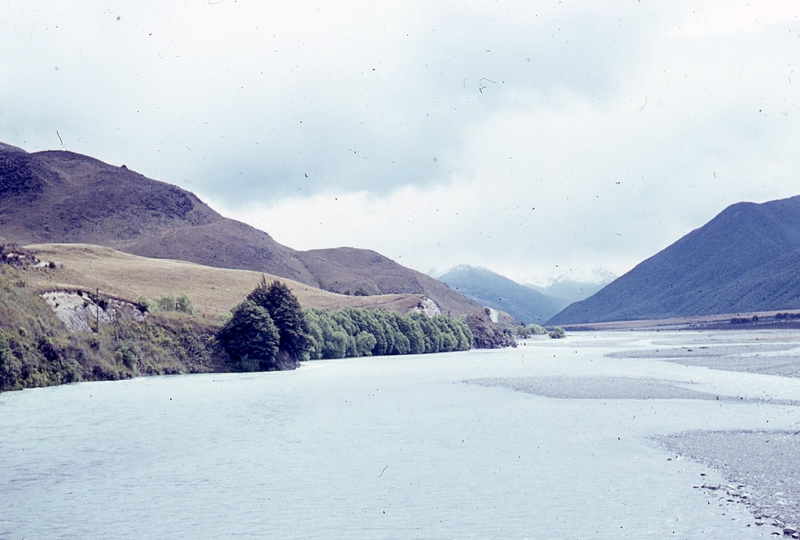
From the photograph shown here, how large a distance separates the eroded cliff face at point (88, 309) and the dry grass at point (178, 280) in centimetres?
2104

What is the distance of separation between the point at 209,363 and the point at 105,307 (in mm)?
12113

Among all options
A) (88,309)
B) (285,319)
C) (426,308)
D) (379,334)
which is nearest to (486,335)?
(426,308)

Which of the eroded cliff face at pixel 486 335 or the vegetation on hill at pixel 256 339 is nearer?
the vegetation on hill at pixel 256 339

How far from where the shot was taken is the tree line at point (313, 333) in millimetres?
78812

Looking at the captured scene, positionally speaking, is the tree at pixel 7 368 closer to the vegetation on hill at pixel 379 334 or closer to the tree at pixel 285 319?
the tree at pixel 285 319

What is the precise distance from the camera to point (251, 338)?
257 ft

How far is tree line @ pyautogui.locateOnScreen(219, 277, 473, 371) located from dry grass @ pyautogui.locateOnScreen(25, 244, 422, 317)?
1633 cm

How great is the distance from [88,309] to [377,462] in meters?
55.4

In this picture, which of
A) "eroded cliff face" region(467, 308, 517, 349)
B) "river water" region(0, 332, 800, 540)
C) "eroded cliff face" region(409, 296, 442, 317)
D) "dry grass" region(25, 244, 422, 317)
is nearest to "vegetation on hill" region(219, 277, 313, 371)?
"dry grass" region(25, 244, 422, 317)

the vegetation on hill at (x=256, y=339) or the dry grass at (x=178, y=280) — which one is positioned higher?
the dry grass at (x=178, y=280)

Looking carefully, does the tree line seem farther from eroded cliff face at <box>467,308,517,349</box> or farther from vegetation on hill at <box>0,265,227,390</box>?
eroded cliff face at <box>467,308,517,349</box>

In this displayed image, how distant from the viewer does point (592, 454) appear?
27781mm

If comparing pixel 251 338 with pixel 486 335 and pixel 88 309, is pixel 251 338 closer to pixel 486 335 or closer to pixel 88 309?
pixel 88 309

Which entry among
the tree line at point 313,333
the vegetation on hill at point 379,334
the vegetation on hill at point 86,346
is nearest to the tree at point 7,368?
the vegetation on hill at point 86,346
